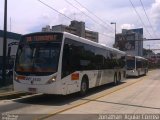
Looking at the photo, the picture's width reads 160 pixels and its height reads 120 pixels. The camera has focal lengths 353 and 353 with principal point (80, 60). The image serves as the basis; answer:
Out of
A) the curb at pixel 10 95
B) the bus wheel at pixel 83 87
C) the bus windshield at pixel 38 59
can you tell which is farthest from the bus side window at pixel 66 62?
the curb at pixel 10 95

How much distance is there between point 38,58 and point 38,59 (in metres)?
0.05

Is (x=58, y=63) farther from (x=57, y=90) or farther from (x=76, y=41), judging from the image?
(x=76, y=41)

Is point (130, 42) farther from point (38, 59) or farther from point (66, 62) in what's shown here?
point (38, 59)

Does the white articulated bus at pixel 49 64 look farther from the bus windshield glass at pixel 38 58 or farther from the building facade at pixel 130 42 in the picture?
the building facade at pixel 130 42

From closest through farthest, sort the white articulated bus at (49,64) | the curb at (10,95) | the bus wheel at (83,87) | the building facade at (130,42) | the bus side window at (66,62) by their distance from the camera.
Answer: the white articulated bus at (49,64) < the bus side window at (66,62) < the curb at (10,95) < the bus wheel at (83,87) < the building facade at (130,42)

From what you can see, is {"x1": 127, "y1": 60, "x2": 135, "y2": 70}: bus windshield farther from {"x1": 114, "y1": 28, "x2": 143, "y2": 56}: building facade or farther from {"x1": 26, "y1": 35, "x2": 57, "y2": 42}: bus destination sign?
{"x1": 114, "y1": 28, "x2": 143, "y2": 56}: building facade

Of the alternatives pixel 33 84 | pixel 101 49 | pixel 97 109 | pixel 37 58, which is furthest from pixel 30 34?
pixel 101 49

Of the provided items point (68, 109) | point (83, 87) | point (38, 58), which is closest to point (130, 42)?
point (83, 87)

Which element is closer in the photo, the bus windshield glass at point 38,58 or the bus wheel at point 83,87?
the bus windshield glass at point 38,58

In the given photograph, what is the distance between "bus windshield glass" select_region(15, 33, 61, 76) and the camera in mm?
15078

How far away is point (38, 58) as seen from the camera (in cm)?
1529

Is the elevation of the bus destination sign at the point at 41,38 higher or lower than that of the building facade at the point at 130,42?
lower

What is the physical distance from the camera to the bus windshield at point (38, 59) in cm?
1508

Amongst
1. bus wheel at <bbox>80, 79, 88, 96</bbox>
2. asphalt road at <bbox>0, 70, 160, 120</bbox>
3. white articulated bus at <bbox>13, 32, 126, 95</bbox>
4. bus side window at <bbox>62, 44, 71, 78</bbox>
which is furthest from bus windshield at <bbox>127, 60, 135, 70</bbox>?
bus side window at <bbox>62, 44, 71, 78</bbox>
